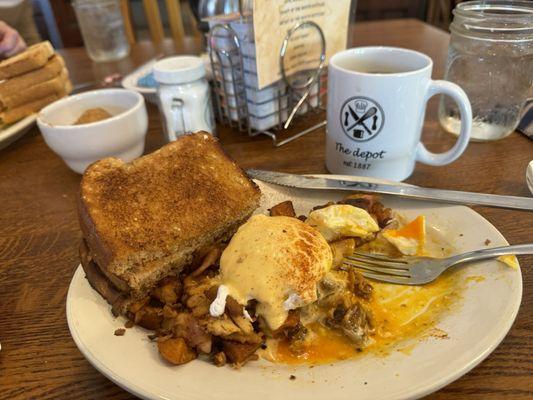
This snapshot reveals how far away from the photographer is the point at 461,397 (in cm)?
62

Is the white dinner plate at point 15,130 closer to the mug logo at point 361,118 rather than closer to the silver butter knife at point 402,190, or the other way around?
the silver butter knife at point 402,190

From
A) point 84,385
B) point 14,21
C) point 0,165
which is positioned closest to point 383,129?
point 84,385

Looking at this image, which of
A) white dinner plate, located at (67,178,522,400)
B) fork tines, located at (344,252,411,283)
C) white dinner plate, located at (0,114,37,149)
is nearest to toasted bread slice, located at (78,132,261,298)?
white dinner plate, located at (67,178,522,400)

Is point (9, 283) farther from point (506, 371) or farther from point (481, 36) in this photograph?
point (481, 36)

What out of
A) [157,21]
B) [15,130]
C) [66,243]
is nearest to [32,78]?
[15,130]

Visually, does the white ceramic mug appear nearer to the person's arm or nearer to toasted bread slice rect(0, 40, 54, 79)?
toasted bread slice rect(0, 40, 54, 79)

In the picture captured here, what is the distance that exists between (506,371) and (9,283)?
3.18ft

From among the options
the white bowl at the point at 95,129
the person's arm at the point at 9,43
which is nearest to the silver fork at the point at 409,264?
the white bowl at the point at 95,129

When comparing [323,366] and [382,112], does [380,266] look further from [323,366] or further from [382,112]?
[382,112]

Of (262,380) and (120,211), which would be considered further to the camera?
(120,211)

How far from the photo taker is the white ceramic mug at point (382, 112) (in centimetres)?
101

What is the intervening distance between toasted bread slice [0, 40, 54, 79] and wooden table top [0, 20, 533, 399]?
0.24 metres

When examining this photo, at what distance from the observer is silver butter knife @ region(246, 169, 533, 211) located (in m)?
0.89

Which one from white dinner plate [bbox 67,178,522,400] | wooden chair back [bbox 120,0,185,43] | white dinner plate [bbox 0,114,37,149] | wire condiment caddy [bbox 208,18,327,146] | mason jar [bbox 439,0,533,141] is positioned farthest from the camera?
wooden chair back [bbox 120,0,185,43]
